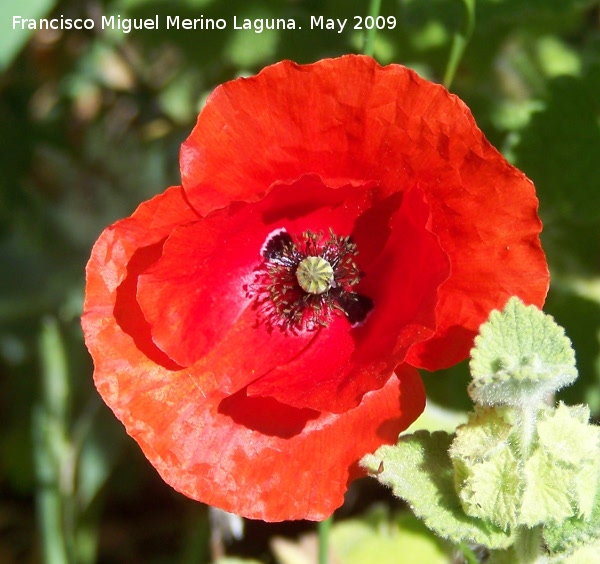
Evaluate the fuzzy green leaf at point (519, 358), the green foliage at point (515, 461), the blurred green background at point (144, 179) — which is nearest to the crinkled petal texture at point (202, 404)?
the green foliage at point (515, 461)

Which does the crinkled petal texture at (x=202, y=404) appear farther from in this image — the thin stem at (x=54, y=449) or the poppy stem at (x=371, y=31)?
the thin stem at (x=54, y=449)

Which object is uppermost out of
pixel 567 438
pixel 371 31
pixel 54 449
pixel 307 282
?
pixel 371 31

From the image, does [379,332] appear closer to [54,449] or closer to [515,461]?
[515,461]

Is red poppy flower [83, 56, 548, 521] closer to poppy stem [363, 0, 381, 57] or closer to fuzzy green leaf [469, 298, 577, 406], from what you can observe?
fuzzy green leaf [469, 298, 577, 406]

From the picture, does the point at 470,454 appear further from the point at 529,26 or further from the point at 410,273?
the point at 529,26

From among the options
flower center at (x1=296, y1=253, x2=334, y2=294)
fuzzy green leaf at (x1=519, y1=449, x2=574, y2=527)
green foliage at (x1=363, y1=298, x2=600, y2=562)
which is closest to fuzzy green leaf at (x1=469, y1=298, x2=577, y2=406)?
green foliage at (x1=363, y1=298, x2=600, y2=562)

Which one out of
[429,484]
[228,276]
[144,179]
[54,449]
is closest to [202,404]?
[228,276]

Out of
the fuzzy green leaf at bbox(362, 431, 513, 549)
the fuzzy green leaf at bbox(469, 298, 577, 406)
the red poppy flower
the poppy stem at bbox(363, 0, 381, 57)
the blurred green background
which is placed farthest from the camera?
the blurred green background
